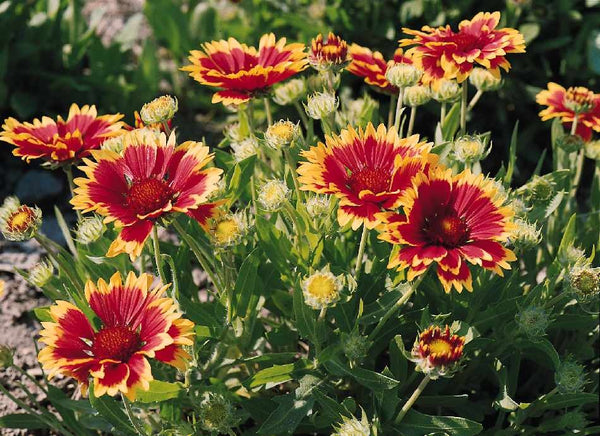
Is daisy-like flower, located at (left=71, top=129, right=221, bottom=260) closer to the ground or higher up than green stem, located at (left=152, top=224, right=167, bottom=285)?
higher up

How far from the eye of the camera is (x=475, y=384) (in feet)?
6.71

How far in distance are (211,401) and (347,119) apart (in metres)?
0.94

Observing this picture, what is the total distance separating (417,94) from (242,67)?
46cm

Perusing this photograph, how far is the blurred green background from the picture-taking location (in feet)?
10.2

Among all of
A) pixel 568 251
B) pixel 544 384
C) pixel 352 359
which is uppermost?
pixel 568 251

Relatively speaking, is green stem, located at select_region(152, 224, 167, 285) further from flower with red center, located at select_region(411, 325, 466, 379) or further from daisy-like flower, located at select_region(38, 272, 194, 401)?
flower with red center, located at select_region(411, 325, 466, 379)

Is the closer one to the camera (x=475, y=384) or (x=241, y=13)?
(x=475, y=384)

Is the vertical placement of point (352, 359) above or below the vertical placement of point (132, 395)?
below

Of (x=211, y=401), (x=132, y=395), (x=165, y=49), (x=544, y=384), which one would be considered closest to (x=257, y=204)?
(x=211, y=401)

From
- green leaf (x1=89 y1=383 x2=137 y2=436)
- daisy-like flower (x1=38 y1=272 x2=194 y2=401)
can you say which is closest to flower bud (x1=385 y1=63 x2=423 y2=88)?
daisy-like flower (x1=38 y1=272 x2=194 y2=401)

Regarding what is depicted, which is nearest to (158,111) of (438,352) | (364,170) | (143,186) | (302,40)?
(143,186)

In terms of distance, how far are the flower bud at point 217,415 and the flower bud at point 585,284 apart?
0.80m

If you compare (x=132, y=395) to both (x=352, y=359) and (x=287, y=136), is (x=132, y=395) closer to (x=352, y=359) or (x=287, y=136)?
(x=352, y=359)

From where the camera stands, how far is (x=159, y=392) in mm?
1573
